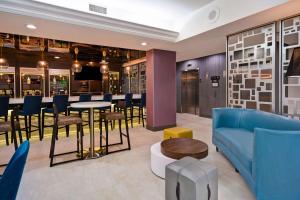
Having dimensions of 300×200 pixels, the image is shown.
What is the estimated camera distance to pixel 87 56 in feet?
33.9

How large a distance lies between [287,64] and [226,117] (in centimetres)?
148

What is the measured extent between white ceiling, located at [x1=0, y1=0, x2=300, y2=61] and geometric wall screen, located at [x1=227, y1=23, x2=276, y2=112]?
326 mm

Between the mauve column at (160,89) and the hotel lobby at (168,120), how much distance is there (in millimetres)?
32

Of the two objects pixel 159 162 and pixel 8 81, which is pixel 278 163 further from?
pixel 8 81

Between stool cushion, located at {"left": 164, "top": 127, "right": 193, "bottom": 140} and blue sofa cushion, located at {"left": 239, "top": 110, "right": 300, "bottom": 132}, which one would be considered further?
stool cushion, located at {"left": 164, "top": 127, "right": 193, "bottom": 140}

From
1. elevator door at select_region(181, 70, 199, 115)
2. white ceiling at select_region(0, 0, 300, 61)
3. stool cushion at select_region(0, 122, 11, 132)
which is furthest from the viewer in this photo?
elevator door at select_region(181, 70, 199, 115)

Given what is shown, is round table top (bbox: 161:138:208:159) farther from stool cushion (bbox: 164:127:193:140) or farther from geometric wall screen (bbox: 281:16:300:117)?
geometric wall screen (bbox: 281:16:300:117)

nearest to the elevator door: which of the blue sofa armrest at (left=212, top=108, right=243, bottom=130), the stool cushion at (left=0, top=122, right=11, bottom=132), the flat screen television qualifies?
the blue sofa armrest at (left=212, top=108, right=243, bottom=130)

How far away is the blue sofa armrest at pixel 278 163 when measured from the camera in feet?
6.03

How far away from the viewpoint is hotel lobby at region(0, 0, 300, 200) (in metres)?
1.88

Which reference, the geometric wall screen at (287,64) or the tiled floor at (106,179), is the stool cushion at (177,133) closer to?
the tiled floor at (106,179)

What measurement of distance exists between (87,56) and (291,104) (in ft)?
31.4

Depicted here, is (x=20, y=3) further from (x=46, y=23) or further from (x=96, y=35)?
(x=96, y=35)

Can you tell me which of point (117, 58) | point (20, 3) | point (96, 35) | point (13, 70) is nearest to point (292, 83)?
point (96, 35)
